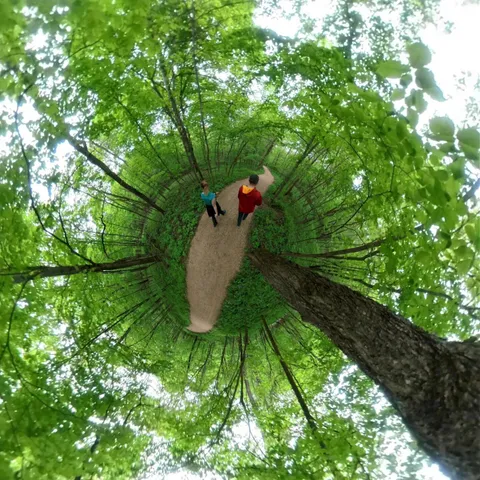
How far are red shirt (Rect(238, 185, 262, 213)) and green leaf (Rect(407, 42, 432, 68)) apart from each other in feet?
11.0

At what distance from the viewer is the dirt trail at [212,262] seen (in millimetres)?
5445

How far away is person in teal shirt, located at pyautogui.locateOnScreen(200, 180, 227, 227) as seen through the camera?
4.57 metres

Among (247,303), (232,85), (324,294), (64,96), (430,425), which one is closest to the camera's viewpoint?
(430,425)

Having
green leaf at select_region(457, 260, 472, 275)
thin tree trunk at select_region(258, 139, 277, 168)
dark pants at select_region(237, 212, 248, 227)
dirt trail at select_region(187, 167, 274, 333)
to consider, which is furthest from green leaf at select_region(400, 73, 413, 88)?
thin tree trunk at select_region(258, 139, 277, 168)

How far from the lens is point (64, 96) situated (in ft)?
9.49

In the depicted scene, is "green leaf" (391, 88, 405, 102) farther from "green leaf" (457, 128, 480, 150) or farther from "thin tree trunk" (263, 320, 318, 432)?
"thin tree trunk" (263, 320, 318, 432)

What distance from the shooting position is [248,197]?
469cm

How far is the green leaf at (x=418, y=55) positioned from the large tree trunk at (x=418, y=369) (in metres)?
1.70

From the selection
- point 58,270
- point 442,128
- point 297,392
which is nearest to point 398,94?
point 442,128

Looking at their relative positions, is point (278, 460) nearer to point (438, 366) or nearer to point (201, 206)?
point (438, 366)

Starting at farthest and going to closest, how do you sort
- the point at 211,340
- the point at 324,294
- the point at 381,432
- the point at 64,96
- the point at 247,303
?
the point at 211,340
the point at 247,303
the point at 381,432
the point at 324,294
the point at 64,96

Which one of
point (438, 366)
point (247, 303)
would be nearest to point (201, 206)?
point (247, 303)

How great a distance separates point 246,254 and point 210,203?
35.4 inches

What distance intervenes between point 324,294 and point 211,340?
303 cm
